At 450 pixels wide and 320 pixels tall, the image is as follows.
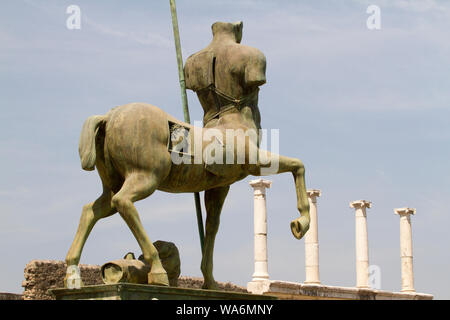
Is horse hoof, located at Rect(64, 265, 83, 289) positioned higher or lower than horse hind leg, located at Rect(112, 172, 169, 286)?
lower

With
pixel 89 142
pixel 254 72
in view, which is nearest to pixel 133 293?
pixel 89 142

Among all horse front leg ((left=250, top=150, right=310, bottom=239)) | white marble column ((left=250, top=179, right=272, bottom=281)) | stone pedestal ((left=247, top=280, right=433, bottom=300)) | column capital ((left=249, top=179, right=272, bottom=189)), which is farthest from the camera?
column capital ((left=249, top=179, right=272, bottom=189))

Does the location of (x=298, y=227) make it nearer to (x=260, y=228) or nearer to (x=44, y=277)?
(x=44, y=277)

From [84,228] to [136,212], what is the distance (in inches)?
26.6

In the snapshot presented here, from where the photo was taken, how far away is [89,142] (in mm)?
8422

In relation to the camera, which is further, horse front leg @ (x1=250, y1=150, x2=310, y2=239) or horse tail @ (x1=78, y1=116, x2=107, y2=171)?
horse front leg @ (x1=250, y1=150, x2=310, y2=239)

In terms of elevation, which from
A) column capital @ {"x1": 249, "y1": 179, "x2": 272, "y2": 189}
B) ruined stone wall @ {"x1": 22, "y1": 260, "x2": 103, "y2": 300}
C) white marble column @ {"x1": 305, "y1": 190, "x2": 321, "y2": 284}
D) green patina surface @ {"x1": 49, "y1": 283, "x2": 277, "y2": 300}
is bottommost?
green patina surface @ {"x1": 49, "y1": 283, "x2": 277, "y2": 300}

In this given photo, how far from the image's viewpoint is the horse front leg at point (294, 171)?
9.09 m

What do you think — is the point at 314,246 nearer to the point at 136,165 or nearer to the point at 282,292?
the point at 282,292

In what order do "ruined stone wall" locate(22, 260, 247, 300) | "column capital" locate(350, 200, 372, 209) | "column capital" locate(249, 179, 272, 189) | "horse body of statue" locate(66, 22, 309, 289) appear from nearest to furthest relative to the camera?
"horse body of statue" locate(66, 22, 309, 289) < "ruined stone wall" locate(22, 260, 247, 300) < "column capital" locate(249, 179, 272, 189) < "column capital" locate(350, 200, 372, 209)

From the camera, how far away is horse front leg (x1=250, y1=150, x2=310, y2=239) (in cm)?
909

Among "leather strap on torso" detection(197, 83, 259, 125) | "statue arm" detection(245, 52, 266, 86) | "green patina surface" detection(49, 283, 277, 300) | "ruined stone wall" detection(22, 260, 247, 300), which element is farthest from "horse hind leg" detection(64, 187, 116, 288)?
"ruined stone wall" detection(22, 260, 247, 300)

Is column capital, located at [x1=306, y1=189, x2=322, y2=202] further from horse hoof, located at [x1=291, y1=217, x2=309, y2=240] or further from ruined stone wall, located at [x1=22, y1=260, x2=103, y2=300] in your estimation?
horse hoof, located at [x1=291, y1=217, x2=309, y2=240]
